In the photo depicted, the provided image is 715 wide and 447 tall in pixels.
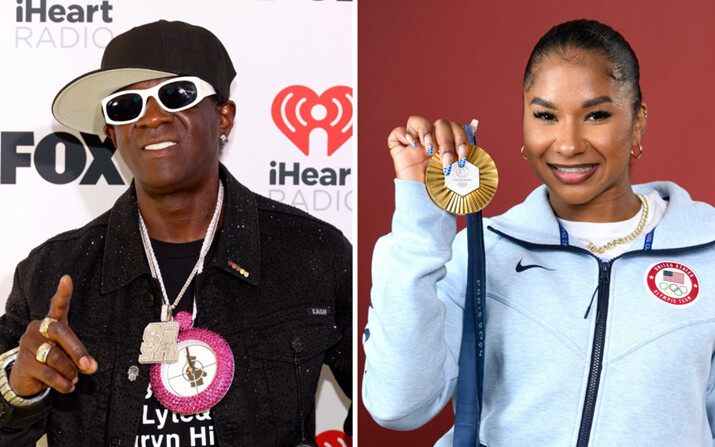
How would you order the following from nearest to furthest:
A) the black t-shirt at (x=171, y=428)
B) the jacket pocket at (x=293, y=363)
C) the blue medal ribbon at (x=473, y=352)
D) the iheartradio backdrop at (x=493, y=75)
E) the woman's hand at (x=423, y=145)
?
the woman's hand at (x=423, y=145) → the blue medal ribbon at (x=473, y=352) → the black t-shirt at (x=171, y=428) → the jacket pocket at (x=293, y=363) → the iheartradio backdrop at (x=493, y=75)

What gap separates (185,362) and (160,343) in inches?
2.8

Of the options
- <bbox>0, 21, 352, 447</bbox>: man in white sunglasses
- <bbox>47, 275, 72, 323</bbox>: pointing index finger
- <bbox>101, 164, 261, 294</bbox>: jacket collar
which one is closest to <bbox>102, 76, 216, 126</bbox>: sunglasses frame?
<bbox>0, 21, 352, 447</bbox>: man in white sunglasses

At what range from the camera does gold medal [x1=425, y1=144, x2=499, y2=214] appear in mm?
1426

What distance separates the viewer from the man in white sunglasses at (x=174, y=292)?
182 cm

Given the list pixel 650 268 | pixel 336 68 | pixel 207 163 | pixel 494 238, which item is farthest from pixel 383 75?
pixel 650 268

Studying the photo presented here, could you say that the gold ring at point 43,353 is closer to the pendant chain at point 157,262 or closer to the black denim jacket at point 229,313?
the black denim jacket at point 229,313

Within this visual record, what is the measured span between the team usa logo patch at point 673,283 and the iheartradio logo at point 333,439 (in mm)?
872

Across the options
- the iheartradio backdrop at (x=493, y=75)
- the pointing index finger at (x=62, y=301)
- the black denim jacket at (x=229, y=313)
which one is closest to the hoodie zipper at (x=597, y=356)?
the black denim jacket at (x=229, y=313)

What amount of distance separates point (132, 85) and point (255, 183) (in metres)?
0.39

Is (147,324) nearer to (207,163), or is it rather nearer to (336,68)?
(207,163)

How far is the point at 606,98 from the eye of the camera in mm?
1602

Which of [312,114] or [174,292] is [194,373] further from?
[312,114]

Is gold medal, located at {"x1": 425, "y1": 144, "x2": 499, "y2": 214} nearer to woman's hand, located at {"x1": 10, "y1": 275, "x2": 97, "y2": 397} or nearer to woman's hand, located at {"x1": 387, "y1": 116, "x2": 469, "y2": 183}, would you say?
woman's hand, located at {"x1": 387, "y1": 116, "x2": 469, "y2": 183}

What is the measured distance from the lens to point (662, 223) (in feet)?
5.44
